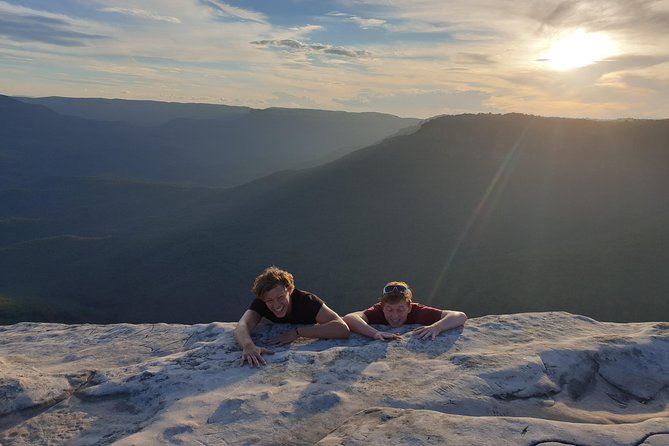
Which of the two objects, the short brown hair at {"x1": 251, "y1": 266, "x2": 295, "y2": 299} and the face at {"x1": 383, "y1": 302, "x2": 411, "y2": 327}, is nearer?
the short brown hair at {"x1": 251, "y1": 266, "x2": 295, "y2": 299}

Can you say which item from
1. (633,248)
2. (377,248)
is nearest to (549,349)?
(633,248)

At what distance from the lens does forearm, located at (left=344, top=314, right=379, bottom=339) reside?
17.6 ft

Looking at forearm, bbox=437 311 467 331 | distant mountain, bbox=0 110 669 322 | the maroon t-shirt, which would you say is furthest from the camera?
distant mountain, bbox=0 110 669 322

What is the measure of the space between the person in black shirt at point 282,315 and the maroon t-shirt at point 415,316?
54 centimetres

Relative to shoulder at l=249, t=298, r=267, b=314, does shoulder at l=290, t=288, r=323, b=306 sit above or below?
above

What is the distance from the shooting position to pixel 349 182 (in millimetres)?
71062

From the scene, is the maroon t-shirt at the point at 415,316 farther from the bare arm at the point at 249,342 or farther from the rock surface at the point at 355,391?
the bare arm at the point at 249,342

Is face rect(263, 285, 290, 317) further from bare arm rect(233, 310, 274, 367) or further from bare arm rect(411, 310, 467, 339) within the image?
bare arm rect(411, 310, 467, 339)

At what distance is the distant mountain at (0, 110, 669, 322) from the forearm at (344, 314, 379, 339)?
3251 cm

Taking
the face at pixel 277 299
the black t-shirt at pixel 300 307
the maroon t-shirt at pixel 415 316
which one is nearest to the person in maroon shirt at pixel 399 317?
the maroon t-shirt at pixel 415 316

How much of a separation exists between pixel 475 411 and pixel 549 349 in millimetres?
1528

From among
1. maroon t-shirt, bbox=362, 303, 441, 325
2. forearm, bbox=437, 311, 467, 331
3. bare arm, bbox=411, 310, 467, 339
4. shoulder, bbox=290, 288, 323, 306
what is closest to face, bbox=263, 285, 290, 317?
shoulder, bbox=290, 288, 323, 306

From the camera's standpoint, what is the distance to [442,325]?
546cm

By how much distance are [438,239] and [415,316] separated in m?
47.9
